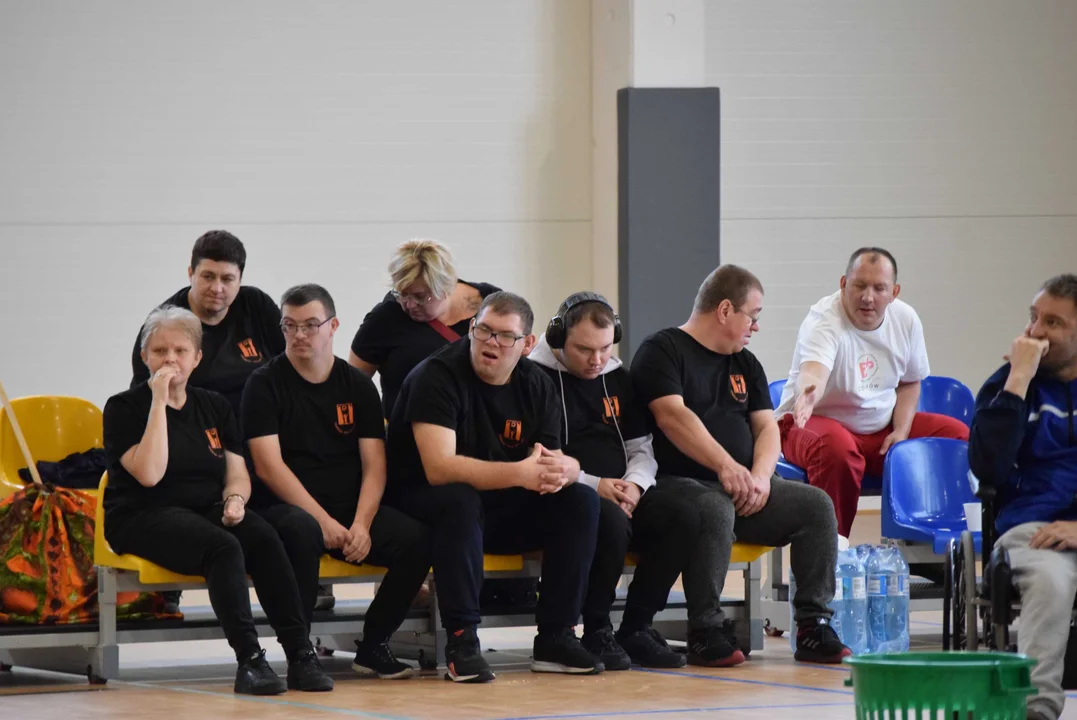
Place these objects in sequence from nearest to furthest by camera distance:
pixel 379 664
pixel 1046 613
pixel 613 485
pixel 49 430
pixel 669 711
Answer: pixel 1046 613
pixel 669 711
pixel 379 664
pixel 613 485
pixel 49 430

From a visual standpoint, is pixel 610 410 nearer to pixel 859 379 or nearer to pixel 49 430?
pixel 859 379

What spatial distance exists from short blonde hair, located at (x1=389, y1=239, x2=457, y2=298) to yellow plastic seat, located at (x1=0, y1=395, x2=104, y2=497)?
43.5 inches

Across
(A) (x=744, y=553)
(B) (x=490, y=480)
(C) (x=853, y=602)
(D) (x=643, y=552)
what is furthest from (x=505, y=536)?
(C) (x=853, y=602)

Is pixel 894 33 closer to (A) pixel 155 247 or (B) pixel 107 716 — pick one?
(A) pixel 155 247

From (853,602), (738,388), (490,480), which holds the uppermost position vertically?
(738,388)

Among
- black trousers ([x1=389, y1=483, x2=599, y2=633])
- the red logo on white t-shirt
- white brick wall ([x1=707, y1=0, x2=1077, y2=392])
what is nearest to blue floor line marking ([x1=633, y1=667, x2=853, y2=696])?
black trousers ([x1=389, y1=483, x2=599, y2=633])

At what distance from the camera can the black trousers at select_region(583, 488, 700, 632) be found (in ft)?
15.5

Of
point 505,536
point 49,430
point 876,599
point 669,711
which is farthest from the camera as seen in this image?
point 49,430

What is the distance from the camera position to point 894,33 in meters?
9.52

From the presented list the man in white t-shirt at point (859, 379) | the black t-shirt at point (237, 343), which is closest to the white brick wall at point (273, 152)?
the black t-shirt at point (237, 343)

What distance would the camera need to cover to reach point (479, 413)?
468 cm

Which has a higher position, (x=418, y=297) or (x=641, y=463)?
(x=418, y=297)

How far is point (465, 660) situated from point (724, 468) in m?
1.02

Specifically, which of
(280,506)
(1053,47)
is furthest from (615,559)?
(1053,47)
